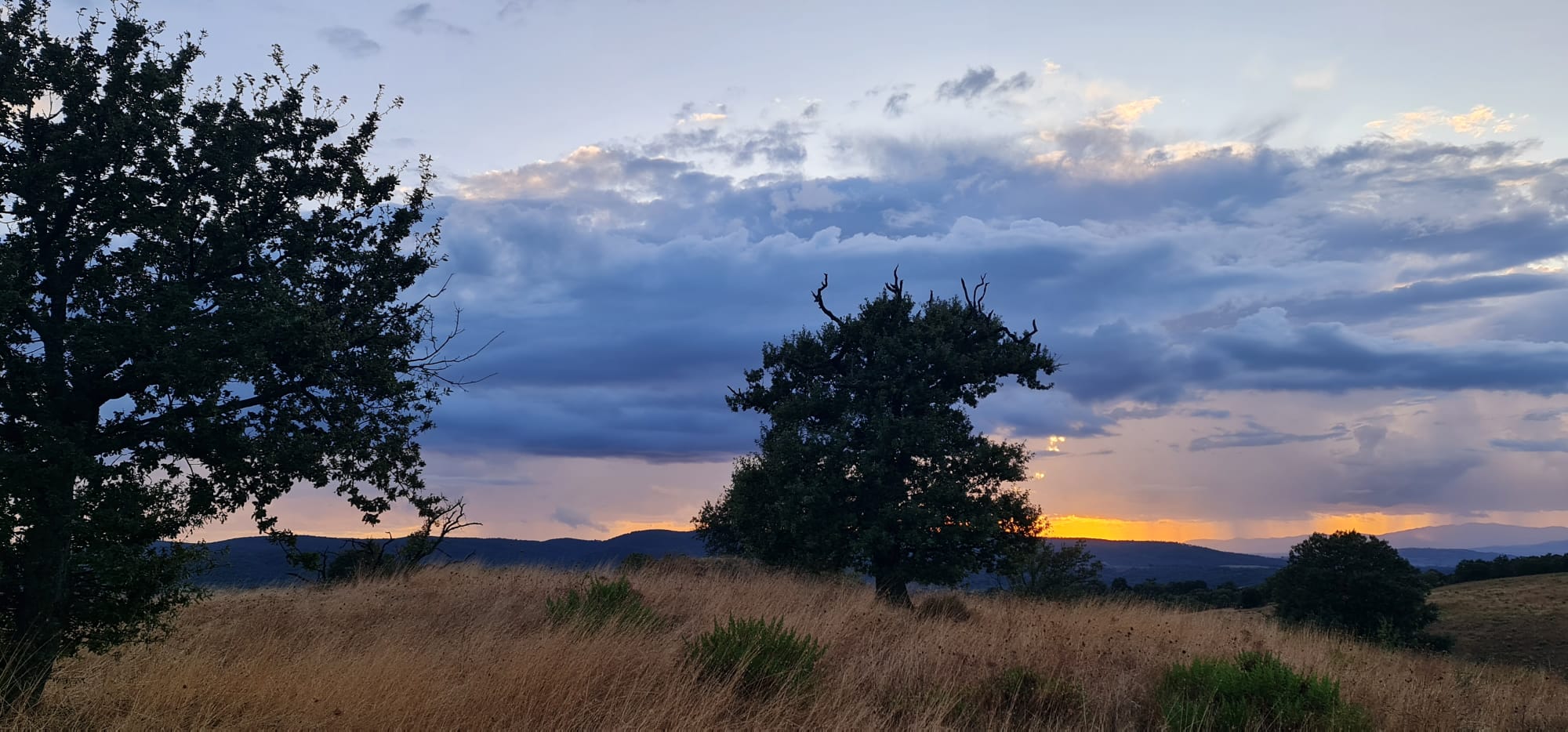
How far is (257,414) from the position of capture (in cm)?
1180

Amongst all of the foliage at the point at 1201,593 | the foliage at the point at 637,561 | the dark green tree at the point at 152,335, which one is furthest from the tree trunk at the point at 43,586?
the foliage at the point at 1201,593

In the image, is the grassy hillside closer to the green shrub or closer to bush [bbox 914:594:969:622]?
bush [bbox 914:594:969:622]

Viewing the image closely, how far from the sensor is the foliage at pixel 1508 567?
187ft

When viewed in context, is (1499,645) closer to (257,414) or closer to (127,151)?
(257,414)

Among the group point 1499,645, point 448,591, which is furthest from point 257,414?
point 1499,645

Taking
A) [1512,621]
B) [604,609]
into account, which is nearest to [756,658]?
[604,609]

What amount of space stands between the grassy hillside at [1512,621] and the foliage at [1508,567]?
807 centimetres

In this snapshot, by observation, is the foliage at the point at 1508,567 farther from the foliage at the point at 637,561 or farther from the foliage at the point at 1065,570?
the foliage at the point at 637,561

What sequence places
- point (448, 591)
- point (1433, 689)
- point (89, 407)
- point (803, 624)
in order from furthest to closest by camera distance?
1. point (448, 591)
2. point (803, 624)
3. point (1433, 689)
4. point (89, 407)

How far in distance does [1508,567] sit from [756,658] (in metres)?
73.2

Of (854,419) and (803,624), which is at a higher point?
(854,419)

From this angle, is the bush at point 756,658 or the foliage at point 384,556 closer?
the bush at point 756,658

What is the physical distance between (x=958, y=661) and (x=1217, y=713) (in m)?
3.60

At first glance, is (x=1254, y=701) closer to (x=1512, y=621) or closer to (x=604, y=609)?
(x=604, y=609)
